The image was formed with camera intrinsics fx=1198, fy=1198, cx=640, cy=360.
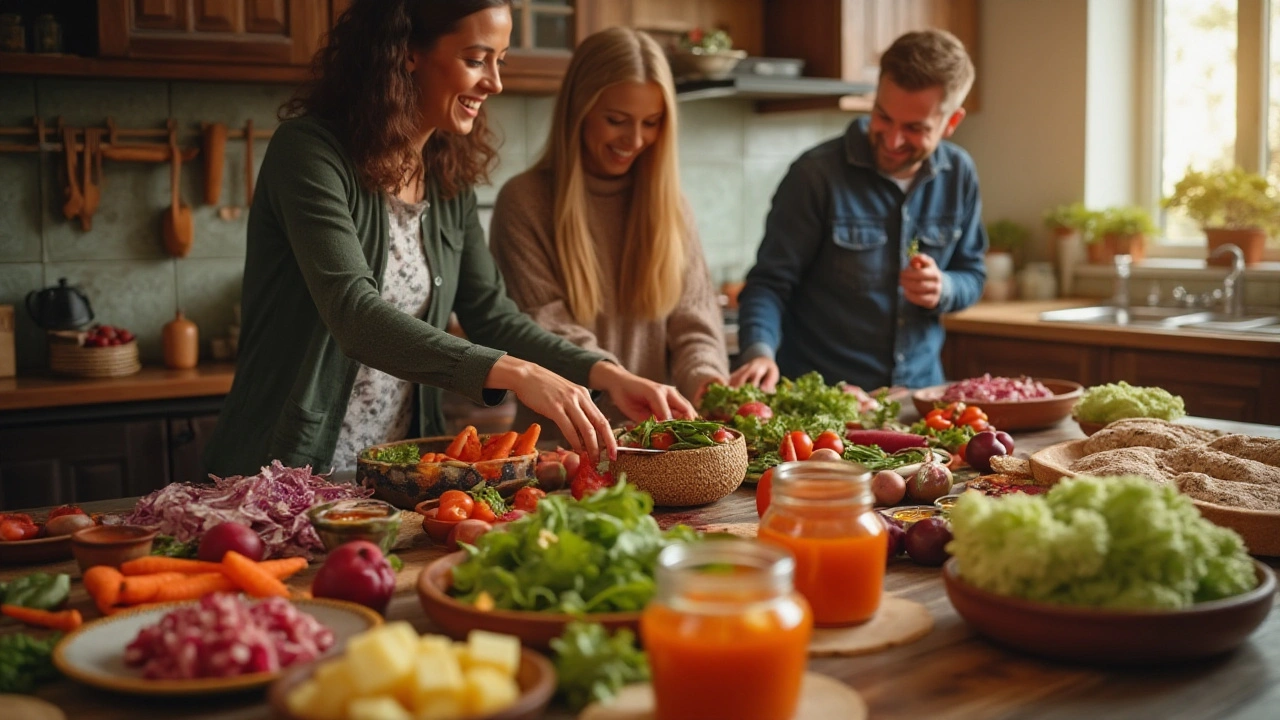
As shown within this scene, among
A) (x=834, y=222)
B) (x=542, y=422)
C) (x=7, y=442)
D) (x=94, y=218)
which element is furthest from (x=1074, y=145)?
(x=7, y=442)

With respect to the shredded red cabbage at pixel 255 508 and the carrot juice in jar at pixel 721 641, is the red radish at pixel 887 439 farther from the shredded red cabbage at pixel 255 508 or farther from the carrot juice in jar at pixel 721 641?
the carrot juice in jar at pixel 721 641

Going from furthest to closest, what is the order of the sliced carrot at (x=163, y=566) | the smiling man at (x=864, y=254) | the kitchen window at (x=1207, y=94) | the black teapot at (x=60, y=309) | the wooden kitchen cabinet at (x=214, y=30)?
the kitchen window at (x=1207, y=94)
the black teapot at (x=60, y=309)
the wooden kitchen cabinet at (x=214, y=30)
the smiling man at (x=864, y=254)
the sliced carrot at (x=163, y=566)

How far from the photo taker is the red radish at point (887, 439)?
87.9 inches

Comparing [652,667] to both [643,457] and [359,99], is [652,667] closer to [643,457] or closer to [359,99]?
[643,457]

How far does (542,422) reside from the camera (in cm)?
307

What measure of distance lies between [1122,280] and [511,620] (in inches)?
166

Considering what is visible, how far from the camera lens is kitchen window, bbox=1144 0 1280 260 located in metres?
4.79

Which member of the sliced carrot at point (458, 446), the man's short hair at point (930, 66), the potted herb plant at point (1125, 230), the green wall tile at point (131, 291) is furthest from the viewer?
the potted herb plant at point (1125, 230)

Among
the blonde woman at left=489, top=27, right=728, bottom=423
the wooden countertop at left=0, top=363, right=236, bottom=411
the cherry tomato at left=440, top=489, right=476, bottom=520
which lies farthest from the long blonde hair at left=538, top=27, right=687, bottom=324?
the cherry tomato at left=440, top=489, right=476, bottom=520

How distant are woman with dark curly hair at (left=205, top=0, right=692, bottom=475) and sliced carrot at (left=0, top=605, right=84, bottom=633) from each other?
0.76 meters

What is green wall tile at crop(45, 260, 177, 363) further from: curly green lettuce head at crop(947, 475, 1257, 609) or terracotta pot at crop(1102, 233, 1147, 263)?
terracotta pot at crop(1102, 233, 1147, 263)

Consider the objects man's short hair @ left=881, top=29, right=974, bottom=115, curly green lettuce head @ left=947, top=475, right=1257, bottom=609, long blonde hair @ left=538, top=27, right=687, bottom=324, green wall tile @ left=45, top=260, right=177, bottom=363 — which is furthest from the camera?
green wall tile @ left=45, top=260, right=177, bottom=363

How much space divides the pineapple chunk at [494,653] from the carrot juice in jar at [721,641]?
0.41 feet

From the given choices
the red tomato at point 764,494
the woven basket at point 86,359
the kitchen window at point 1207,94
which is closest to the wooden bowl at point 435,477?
the red tomato at point 764,494
